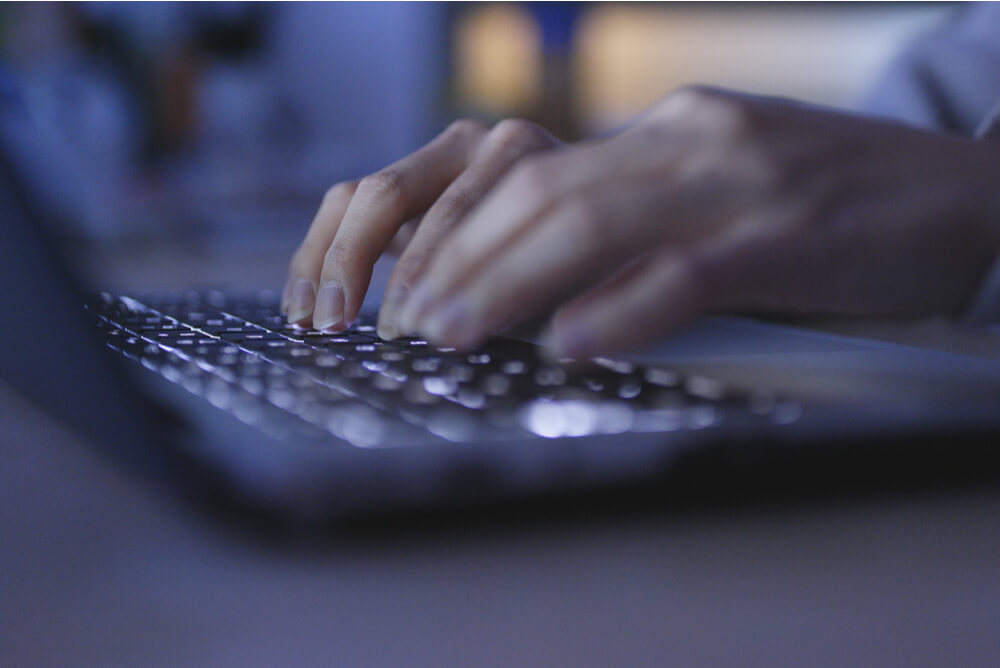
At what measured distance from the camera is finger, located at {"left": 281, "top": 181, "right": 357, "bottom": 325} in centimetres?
52

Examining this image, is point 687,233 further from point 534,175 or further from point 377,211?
point 377,211

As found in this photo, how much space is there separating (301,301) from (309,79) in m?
2.30

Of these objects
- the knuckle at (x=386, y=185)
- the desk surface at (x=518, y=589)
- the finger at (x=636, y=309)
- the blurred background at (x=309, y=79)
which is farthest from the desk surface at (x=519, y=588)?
the blurred background at (x=309, y=79)

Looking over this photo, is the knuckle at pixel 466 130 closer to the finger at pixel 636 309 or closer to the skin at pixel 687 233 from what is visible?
the skin at pixel 687 233

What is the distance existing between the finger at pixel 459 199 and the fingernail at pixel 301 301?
0.06 metres

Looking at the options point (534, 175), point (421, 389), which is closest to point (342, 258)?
point (534, 175)

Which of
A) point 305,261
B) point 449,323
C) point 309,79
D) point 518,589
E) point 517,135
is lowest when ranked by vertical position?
point 518,589

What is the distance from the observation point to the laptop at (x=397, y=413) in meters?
0.21

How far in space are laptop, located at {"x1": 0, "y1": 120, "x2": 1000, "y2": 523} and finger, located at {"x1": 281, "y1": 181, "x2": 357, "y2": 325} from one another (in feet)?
0.56

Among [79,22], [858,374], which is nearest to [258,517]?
[858,374]

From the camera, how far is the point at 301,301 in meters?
0.52

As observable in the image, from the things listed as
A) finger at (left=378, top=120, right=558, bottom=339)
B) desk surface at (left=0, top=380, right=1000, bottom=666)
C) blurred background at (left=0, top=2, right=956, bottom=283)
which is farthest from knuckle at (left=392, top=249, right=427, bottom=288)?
blurred background at (left=0, top=2, right=956, bottom=283)

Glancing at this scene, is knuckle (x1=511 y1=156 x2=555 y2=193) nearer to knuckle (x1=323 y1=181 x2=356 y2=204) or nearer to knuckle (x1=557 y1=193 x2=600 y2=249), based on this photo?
knuckle (x1=557 y1=193 x2=600 y2=249)

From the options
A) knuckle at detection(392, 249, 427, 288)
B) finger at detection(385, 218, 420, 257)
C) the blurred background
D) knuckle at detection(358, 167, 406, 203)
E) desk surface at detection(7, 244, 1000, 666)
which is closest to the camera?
desk surface at detection(7, 244, 1000, 666)
